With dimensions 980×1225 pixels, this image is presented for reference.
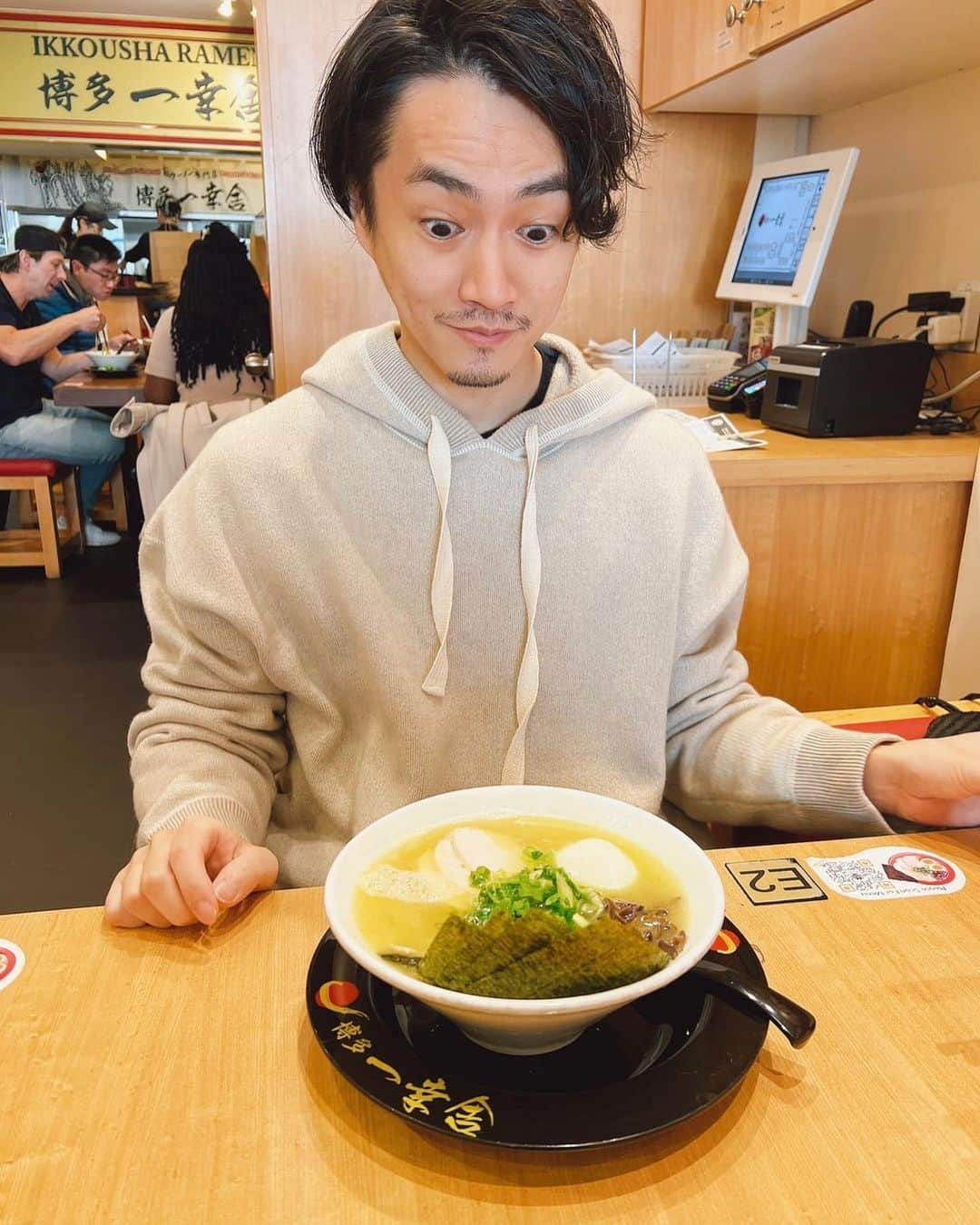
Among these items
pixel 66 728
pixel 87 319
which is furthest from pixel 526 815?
pixel 87 319

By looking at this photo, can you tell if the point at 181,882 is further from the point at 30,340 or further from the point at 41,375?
the point at 41,375

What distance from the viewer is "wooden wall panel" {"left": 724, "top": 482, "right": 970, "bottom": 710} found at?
1.89 metres

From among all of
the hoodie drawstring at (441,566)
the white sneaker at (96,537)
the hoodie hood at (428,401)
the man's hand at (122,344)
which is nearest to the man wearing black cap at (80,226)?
the man's hand at (122,344)

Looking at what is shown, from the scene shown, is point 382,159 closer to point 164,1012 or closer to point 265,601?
point 265,601

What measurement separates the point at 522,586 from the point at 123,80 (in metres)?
7.13

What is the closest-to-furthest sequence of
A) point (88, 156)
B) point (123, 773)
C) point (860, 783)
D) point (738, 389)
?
1. point (860, 783)
2. point (738, 389)
3. point (123, 773)
4. point (88, 156)

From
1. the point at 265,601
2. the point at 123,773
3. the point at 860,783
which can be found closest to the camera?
the point at 860,783

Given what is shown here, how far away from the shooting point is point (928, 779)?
2.92 ft

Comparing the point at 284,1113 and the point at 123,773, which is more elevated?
the point at 284,1113

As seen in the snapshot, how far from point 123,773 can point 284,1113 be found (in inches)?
90.5

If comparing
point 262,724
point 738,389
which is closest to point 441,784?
point 262,724

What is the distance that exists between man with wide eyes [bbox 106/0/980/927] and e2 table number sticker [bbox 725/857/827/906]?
152 millimetres

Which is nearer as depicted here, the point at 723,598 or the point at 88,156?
the point at 723,598

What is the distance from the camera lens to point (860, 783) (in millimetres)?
925
